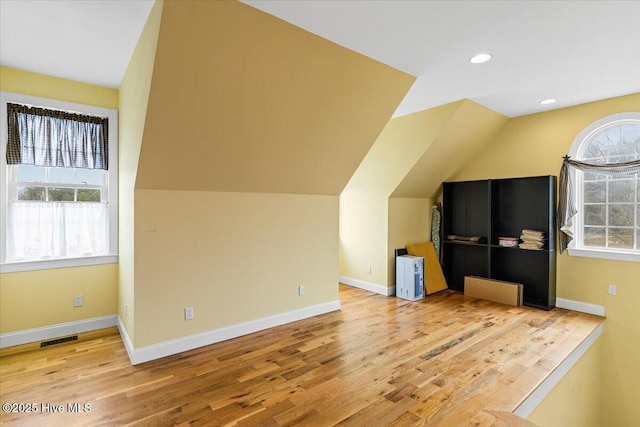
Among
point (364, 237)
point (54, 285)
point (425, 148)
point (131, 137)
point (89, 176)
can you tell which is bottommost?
point (54, 285)

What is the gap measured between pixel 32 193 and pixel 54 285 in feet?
3.18

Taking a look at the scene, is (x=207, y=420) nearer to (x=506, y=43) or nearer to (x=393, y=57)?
(x=393, y=57)

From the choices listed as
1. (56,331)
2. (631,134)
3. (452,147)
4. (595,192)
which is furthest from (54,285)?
(631,134)

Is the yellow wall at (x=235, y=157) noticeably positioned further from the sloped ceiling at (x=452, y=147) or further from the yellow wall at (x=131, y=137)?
the sloped ceiling at (x=452, y=147)

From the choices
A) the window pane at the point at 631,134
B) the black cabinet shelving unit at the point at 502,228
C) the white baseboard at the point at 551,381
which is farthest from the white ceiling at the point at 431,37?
the white baseboard at the point at 551,381

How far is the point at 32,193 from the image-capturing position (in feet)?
10.6

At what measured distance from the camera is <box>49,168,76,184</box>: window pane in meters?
3.35

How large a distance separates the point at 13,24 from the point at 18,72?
39.9 inches

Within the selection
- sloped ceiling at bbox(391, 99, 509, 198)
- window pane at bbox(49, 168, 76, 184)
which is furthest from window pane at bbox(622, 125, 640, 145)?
window pane at bbox(49, 168, 76, 184)

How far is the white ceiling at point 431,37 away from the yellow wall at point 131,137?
15 cm

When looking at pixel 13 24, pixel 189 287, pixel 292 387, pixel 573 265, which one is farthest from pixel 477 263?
pixel 13 24

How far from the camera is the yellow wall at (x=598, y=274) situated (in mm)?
3672

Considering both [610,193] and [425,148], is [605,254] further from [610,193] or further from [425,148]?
[425,148]

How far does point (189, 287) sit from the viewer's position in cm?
306
